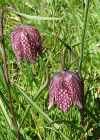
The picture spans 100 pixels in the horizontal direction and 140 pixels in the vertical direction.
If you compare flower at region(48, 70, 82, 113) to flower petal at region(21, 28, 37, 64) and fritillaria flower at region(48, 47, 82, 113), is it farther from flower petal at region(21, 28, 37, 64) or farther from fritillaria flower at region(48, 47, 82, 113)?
flower petal at region(21, 28, 37, 64)

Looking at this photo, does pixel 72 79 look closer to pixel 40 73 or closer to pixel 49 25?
pixel 40 73

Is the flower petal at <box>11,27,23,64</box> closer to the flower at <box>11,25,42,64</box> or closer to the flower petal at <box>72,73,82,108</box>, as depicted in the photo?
the flower at <box>11,25,42,64</box>

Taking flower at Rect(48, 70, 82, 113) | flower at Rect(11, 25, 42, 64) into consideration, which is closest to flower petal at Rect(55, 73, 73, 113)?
flower at Rect(48, 70, 82, 113)

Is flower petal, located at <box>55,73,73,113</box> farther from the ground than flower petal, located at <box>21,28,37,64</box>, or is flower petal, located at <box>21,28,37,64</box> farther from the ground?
flower petal, located at <box>21,28,37,64</box>

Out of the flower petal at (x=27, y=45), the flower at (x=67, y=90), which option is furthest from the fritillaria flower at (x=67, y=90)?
the flower petal at (x=27, y=45)

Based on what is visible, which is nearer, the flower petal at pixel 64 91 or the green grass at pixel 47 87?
the flower petal at pixel 64 91

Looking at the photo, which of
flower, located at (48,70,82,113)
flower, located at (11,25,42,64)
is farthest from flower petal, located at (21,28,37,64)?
flower, located at (48,70,82,113)

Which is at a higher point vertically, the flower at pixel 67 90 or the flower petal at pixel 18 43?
the flower petal at pixel 18 43

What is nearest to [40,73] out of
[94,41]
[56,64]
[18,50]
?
[56,64]

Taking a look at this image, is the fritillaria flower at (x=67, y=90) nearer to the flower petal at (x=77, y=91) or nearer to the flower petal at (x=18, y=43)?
the flower petal at (x=77, y=91)

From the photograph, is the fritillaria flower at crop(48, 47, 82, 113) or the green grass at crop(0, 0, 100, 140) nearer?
the fritillaria flower at crop(48, 47, 82, 113)

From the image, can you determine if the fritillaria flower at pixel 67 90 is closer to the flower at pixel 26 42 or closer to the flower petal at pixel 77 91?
the flower petal at pixel 77 91
